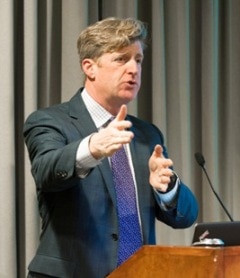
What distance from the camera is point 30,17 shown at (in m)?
2.74

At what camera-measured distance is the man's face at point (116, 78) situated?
2141 millimetres

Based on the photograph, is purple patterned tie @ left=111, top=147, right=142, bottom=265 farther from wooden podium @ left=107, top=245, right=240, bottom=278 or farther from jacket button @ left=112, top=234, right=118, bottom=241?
wooden podium @ left=107, top=245, right=240, bottom=278

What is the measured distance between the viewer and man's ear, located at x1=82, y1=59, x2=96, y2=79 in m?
2.18

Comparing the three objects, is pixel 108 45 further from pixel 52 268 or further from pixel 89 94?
pixel 52 268

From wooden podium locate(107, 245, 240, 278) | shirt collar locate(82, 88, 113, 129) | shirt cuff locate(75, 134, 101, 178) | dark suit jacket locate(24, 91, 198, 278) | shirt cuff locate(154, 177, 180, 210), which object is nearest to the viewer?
wooden podium locate(107, 245, 240, 278)

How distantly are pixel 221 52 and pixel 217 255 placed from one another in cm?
224

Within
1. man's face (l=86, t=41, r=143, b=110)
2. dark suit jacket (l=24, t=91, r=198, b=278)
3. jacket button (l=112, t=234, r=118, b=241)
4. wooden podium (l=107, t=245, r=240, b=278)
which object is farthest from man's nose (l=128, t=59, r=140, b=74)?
wooden podium (l=107, t=245, r=240, b=278)

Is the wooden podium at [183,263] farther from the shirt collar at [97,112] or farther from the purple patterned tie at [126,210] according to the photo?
the shirt collar at [97,112]

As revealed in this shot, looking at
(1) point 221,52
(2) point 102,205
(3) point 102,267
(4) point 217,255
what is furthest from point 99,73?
(1) point 221,52

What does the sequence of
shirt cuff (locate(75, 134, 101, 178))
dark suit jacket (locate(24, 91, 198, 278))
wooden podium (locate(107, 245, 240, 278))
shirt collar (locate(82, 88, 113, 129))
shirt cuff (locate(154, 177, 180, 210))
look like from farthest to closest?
shirt collar (locate(82, 88, 113, 129)) < shirt cuff (locate(154, 177, 180, 210)) < dark suit jacket (locate(24, 91, 198, 278)) < shirt cuff (locate(75, 134, 101, 178)) < wooden podium (locate(107, 245, 240, 278))

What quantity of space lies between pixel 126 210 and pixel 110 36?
0.56 m

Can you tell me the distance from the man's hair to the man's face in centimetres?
2

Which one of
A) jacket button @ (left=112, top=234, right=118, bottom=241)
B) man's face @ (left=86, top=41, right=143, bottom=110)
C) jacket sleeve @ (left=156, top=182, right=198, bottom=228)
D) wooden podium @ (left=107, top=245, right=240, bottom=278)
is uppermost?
man's face @ (left=86, top=41, right=143, bottom=110)

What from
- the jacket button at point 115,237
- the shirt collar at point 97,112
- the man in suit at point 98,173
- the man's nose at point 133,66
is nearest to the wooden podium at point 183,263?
the man in suit at point 98,173
